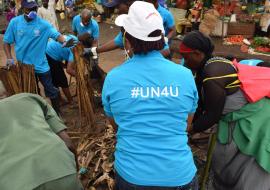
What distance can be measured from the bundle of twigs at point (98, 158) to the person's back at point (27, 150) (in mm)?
1633

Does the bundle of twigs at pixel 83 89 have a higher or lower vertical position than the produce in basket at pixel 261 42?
higher

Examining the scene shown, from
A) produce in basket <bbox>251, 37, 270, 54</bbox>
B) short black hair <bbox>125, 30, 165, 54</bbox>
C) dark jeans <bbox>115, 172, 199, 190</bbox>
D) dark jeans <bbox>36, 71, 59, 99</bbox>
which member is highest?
short black hair <bbox>125, 30, 165, 54</bbox>

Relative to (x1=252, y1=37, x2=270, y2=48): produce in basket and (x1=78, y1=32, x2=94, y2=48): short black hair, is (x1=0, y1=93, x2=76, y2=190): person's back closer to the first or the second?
(x1=78, y1=32, x2=94, y2=48): short black hair

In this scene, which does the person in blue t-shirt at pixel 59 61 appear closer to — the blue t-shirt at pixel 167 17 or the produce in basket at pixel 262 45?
the blue t-shirt at pixel 167 17

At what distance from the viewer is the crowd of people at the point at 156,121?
5.25 feet

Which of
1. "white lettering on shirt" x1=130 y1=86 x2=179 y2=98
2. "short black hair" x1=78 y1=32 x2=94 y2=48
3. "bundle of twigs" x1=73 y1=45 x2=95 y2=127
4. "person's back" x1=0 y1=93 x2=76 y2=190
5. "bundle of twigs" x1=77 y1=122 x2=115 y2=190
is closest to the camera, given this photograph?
"person's back" x1=0 y1=93 x2=76 y2=190

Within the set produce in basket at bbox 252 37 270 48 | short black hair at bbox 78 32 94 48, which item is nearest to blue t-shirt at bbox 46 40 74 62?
short black hair at bbox 78 32 94 48

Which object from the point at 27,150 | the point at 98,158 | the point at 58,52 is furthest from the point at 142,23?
the point at 58,52

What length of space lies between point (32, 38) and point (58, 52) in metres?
0.52

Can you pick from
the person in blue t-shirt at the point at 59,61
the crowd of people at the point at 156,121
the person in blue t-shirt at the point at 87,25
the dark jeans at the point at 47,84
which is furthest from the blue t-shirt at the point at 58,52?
the crowd of people at the point at 156,121

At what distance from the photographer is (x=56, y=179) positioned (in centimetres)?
156

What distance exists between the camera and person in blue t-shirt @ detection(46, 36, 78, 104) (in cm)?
483

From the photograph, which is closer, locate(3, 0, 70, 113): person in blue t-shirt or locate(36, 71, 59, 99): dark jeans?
locate(3, 0, 70, 113): person in blue t-shirt

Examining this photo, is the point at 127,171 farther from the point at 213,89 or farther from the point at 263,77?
the point at 263,77
